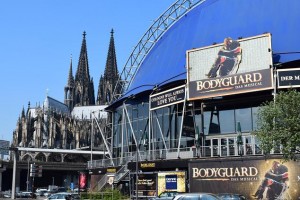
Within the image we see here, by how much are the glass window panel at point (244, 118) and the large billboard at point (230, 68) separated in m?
3.85

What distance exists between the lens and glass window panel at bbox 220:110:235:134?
1770 inches

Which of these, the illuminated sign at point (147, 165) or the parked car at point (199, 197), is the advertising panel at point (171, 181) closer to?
the illuminated sign at point (147, 165)

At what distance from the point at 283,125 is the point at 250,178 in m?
12.0

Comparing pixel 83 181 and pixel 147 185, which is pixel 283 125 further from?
pixel 83 181

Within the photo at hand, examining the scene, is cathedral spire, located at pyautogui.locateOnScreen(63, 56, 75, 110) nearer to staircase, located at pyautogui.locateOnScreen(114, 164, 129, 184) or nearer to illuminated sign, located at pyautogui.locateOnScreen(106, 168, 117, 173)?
illuminated sign, located at pyautogui.locateOnScreen(106, 168, 117, 173)

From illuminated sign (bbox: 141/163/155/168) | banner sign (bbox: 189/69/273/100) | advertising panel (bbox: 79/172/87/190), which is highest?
banner sign (bbox: 189/69/273/100)

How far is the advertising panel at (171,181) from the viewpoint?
41.8 metres

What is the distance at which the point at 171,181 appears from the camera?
4238 centimetres

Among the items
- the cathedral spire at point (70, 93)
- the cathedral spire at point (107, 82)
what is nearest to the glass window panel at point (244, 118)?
the cathedral spire at point (107, 82)

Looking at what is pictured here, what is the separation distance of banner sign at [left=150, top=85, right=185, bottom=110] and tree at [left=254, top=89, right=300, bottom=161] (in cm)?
1891

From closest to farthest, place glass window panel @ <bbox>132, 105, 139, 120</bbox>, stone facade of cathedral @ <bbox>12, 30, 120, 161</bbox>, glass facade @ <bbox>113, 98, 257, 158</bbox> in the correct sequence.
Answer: glass facade @ <bbox>113, 98, 257, 158</bbox> < glass window panel @ <bbox>132, 105, 139, 120</bbox> < stone facade of cathedral @ <bbox>12, 30, 120, 161</bbox>

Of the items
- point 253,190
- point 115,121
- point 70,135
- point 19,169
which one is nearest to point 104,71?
point 70,135

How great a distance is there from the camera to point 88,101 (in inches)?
7756

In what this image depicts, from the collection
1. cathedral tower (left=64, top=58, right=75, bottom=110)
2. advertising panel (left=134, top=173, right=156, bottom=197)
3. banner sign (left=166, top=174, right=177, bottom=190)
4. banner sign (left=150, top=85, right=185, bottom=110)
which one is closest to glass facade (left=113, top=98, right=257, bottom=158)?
banner sign (left=150, top=85, right=185, bottom=110)
